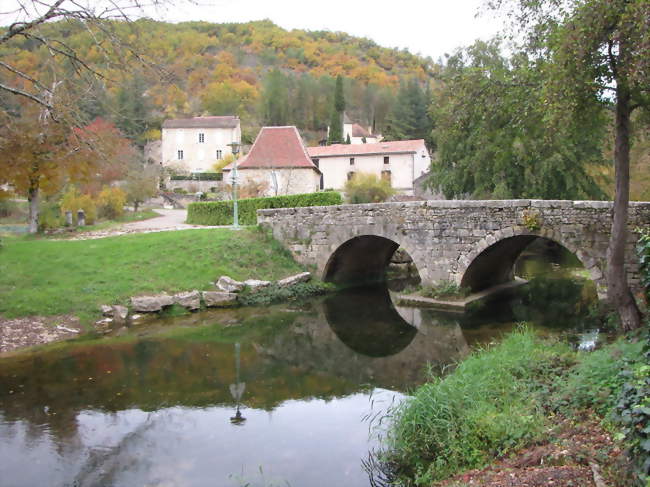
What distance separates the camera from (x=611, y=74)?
29.1 feet

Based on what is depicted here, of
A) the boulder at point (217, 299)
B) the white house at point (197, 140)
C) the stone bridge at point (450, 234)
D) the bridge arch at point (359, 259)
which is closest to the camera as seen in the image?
the stone bridge at point (450, 234)

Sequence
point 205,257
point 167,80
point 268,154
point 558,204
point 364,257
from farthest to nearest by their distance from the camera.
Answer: point 268,154, point 364,257, point 205,257, point 558,204, point 167,80

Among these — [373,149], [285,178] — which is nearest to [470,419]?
[285,178]

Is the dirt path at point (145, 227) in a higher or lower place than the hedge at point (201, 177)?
lower

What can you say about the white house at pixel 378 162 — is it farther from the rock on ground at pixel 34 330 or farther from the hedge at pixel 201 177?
Answer: the rock on ground at pixel 34 330

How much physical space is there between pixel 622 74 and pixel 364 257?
44.5 feet

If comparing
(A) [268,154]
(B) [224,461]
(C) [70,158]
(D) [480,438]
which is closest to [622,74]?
(D) [480,438]

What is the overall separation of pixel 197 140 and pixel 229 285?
4716 cm

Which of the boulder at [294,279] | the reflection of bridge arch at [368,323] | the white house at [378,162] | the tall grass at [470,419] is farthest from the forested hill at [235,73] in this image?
the white house at [378,162]

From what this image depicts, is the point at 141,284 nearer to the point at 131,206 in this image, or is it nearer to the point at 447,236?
the point at 447,236

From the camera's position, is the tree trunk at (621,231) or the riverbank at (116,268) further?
the riverbank at (116,268)

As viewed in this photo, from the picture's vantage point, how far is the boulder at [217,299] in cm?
1636

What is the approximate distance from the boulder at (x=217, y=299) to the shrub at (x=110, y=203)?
52.2ft

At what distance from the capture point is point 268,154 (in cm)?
3772
